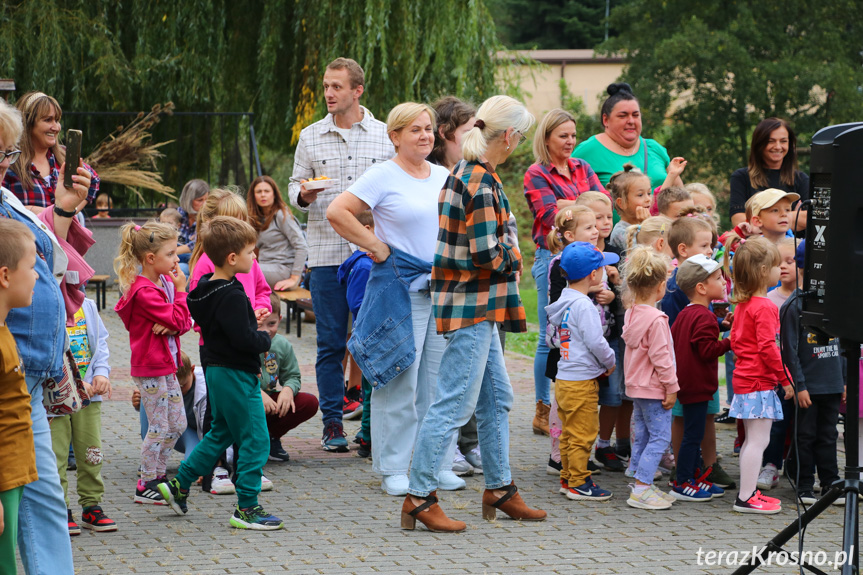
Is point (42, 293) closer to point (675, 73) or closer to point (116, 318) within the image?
point (116, 318)

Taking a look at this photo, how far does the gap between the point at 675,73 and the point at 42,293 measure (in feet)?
93.7

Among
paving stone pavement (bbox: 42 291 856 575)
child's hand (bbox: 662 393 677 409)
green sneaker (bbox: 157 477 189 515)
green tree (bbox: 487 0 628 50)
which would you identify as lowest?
paving stone pavement (bbox: 42 291 856 575)

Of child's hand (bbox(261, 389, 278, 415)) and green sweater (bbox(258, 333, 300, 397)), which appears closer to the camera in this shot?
child's hand (bbox(261, 389, 278, 415))

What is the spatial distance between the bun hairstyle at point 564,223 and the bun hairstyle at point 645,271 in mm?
436

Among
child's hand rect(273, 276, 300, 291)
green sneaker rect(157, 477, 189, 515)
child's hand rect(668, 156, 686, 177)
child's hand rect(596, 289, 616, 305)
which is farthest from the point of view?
child's hand rect(273, 276, 300, 291)

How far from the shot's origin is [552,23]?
168 ft

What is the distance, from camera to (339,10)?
15.1m

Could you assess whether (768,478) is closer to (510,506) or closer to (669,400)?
(669,400)

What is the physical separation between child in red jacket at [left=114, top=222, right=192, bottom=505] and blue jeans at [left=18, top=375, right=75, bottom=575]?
6.29 feet

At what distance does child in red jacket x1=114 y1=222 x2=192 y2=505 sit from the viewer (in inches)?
224

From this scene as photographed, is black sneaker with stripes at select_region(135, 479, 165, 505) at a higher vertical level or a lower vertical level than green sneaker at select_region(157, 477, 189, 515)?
lower

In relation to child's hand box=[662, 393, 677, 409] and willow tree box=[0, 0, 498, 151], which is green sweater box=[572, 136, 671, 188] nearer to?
child's hand box=[662, 393, 677, 409]

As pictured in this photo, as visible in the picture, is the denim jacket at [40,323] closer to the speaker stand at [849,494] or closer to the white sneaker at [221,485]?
the white sneaker at [221,485]

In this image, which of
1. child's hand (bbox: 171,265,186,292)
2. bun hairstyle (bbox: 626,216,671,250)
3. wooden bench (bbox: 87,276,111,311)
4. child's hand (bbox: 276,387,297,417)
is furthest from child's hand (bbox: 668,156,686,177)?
wooden bench (bbox: 87,276,111,311)
